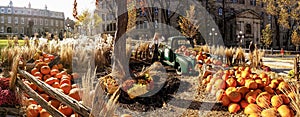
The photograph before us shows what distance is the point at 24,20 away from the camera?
3000 inches

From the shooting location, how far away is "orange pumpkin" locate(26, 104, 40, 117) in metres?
3.45

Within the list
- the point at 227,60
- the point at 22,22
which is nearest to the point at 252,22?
the point at 227,60

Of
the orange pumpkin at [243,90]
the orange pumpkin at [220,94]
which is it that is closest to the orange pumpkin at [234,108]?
the orange pumpkin at [243,90]

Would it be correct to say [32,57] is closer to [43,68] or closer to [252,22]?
[43,68]

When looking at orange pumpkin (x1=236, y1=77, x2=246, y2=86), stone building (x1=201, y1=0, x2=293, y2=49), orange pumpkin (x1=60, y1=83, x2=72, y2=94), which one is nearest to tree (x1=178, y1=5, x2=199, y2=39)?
stone building (x1=201, y1=0, x2=293, y2=49)

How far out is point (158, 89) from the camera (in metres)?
6.14

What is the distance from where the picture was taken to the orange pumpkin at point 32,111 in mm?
3448

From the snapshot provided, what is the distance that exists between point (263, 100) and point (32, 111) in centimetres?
367

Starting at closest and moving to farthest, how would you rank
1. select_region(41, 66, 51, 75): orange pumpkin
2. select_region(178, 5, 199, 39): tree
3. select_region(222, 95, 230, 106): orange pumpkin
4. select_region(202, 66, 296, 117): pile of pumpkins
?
select_region(202, 66, 296, 117): pile of pumpkins → select_region(222, 95, 230, 106): orange pumpkin → select_region(41, 66, 51, 75): orange pumpkin → select_region(178, 5, 199, 39): tree

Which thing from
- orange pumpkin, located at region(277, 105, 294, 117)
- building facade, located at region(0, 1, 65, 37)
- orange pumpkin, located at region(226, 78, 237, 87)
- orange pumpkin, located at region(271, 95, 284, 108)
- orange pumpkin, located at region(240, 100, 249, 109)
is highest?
building facade, located at region(0, 1, 65, 37)

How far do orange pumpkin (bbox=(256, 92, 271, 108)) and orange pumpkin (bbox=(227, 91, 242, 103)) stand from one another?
1.35 feet

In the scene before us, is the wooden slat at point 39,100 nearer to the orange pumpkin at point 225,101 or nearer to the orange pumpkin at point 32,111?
the orange pumpkin at point 32,111

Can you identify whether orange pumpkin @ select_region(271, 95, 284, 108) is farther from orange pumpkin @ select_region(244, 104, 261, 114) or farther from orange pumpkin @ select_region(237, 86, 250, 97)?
orange pumpkin @ select_region(237, 86, 250, 97)

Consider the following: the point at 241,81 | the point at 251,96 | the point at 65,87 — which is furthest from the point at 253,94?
the point at 65,87
